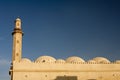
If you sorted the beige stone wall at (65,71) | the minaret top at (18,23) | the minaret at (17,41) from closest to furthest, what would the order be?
the beige stone wall at (65,71)
the minaret at (17,41)
the minaret top at (18,23)

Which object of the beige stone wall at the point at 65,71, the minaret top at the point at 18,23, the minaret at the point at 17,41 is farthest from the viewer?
the minaret top at the point at 18,23

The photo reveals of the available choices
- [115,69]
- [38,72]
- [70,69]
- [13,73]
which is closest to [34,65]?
[38,72]

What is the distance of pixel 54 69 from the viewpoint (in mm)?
21953

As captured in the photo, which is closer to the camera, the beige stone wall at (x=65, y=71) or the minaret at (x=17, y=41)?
the beige stone wall at (x=65, y=71)

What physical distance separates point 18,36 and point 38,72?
4.53m

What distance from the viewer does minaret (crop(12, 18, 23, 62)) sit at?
74.6ft

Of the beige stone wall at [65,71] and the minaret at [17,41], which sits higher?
the minaret at [17,41]

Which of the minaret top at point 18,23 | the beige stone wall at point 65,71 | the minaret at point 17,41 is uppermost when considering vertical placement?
the minaret top at point 18,23

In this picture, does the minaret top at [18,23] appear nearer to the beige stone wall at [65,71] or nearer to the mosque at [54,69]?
the mosque at [54,69]

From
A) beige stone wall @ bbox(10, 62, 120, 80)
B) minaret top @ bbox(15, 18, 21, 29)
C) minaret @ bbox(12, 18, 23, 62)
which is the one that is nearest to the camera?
beige stone wall @ bbox(10, 62, 120, 80)

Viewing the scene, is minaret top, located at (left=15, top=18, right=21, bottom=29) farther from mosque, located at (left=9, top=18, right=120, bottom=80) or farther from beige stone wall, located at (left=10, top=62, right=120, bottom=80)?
beige stone wall, located at (left=10, top=62, right=120, bottom=80)

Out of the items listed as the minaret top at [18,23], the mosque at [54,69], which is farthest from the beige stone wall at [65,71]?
the minaret top at [18,23]

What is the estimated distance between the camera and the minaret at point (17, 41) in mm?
22750

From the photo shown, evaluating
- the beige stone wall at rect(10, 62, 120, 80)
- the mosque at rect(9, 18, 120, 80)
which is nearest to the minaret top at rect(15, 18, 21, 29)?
the mosque at rect(9, 18, 120, 80)
